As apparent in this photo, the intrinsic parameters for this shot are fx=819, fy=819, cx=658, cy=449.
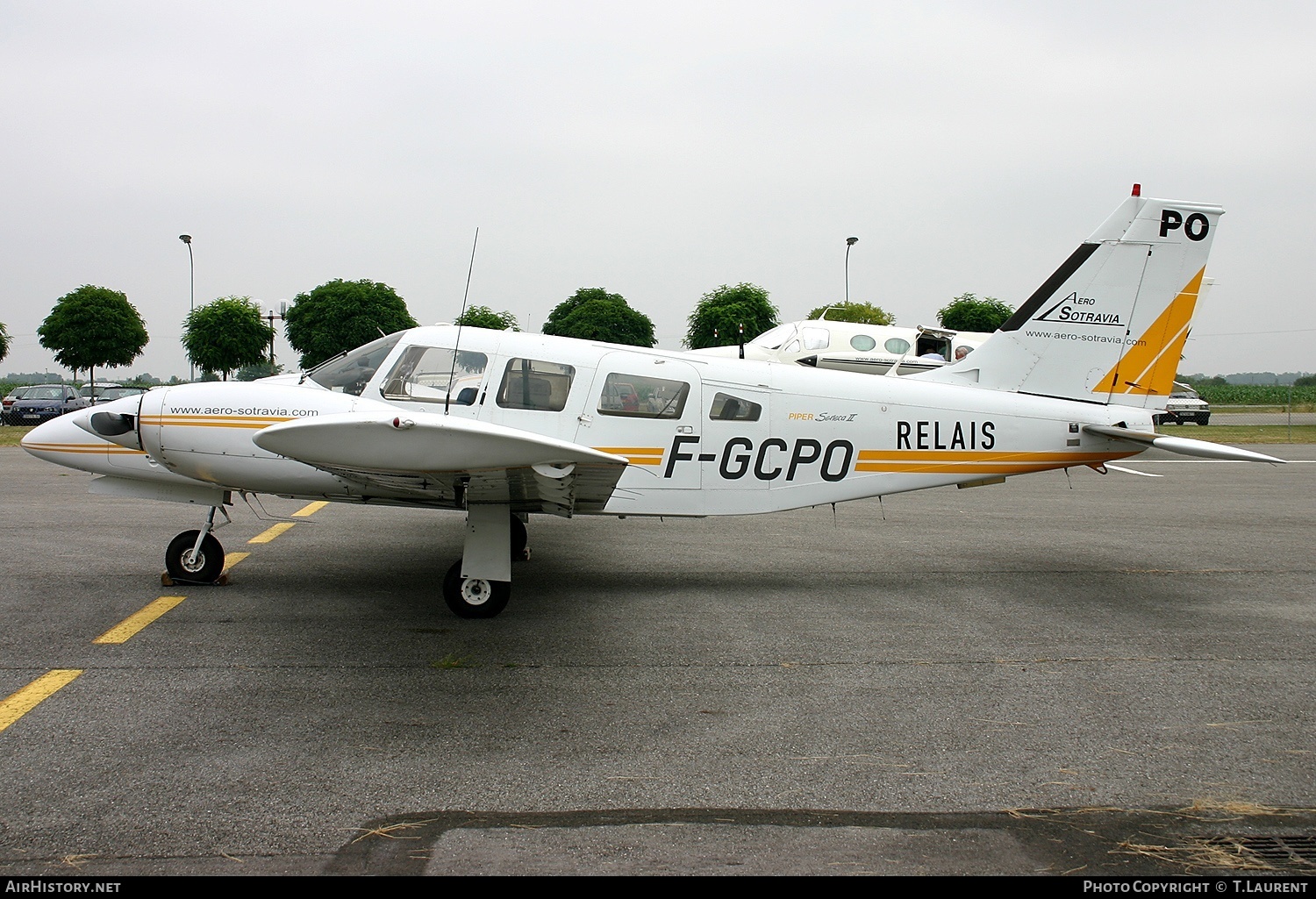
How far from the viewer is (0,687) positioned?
15.5 ft

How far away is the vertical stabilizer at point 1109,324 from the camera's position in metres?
7.95

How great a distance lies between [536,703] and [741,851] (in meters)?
1.83

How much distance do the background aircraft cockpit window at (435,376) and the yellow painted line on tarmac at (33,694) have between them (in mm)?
2869

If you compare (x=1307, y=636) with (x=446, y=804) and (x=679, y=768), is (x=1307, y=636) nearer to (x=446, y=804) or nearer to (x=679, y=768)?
(x=679, y=768)

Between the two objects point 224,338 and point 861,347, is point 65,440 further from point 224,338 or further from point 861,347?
point 224,338

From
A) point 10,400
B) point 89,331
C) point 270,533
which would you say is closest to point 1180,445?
point 270,533

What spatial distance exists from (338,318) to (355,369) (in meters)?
17.9

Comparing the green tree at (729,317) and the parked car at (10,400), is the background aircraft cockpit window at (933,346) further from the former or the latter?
the parked car at (10,400)

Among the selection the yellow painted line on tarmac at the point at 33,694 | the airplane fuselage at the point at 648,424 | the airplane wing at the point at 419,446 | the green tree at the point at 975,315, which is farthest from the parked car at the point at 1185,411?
the yellow painted line on tarmac at the point at 33,694

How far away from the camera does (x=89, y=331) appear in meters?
34.5

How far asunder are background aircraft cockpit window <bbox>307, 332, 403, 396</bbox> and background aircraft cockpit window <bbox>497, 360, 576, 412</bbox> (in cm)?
105

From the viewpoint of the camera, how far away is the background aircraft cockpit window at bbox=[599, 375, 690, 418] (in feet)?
22.7

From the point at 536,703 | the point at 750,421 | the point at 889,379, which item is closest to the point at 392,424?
the point at 536,703

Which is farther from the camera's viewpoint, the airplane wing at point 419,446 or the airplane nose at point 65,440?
the airplane nose at point 65,440
